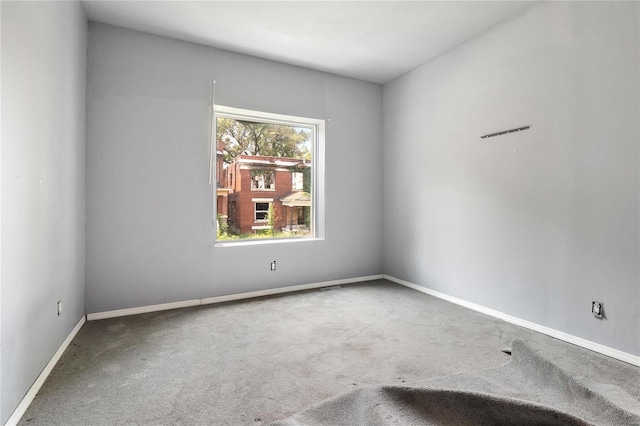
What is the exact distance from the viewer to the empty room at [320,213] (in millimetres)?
1791

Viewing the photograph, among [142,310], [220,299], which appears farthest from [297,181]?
[142,310]

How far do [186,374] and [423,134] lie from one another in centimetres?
349

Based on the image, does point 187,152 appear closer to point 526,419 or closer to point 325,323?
point 325,323

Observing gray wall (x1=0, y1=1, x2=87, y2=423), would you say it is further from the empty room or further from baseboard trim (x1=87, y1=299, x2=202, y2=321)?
baseboard trim (x1=87, y1=299, x2=202, y2=321)

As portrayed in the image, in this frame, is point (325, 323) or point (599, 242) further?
point (325, 323)

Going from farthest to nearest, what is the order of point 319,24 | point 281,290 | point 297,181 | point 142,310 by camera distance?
point 297,181 → point 281,290 → point 142,310 → point 319,24

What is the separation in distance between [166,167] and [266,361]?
2201 mm

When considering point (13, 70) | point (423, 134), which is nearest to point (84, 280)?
point (13, 70)

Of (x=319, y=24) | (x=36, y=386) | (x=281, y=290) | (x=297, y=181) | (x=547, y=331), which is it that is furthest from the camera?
(x=297, y=181)

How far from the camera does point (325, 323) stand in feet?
9.85

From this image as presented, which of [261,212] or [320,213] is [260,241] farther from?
[320,213]

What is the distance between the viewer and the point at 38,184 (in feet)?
6.47

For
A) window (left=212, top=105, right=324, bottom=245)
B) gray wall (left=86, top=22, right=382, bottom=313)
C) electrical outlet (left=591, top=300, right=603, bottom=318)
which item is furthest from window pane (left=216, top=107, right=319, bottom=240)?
electrical outlet (left=591, top=300, right=603, bottom=318)

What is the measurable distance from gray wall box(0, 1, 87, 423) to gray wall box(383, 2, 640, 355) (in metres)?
3.53
